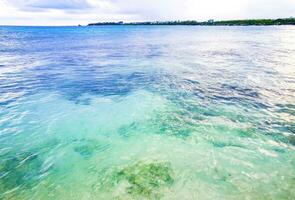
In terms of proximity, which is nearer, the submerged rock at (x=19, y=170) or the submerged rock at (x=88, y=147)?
the submerged rock at (x=19, y=170)

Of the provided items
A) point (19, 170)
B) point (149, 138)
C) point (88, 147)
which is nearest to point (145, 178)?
point (149, 138)

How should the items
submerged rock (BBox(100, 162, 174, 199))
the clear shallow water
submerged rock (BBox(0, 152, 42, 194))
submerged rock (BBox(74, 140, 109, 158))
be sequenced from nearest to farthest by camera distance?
1. submerged rock (BBox(100, 162, 174, 199))
2. the clear shallow water
3. submerged rock (BBox(0, 152, 42, 194))
4. submerged rock (BBox(74, 140, 109, 158))

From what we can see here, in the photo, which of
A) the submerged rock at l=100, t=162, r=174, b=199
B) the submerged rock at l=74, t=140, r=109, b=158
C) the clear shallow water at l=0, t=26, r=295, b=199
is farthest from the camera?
the submerged rock at l=74, t=140, r=109, b=158

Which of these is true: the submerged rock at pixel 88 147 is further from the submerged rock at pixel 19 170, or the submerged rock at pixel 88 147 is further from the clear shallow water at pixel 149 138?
the submerged rock at pixel 19 170

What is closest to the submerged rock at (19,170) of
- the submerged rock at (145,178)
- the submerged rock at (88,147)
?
the submerged rock at (88,147)

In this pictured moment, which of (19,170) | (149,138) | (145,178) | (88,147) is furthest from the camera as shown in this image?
(149,138)

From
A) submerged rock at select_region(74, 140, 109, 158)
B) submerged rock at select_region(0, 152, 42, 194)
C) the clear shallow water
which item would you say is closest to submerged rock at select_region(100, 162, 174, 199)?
the clear shallow water

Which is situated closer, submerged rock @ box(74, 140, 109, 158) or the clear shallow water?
the clear shallow water

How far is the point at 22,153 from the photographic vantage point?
320 inches

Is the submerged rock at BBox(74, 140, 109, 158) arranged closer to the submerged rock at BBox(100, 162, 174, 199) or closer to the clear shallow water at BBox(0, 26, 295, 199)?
the clear shallow water at BBox(0, 26, 295, 199)

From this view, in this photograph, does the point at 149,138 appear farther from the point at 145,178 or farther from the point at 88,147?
the point at 145,178

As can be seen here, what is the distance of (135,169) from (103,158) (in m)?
→ 1.21

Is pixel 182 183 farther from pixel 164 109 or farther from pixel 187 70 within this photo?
pixel 187 70

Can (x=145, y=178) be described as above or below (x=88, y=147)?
above
